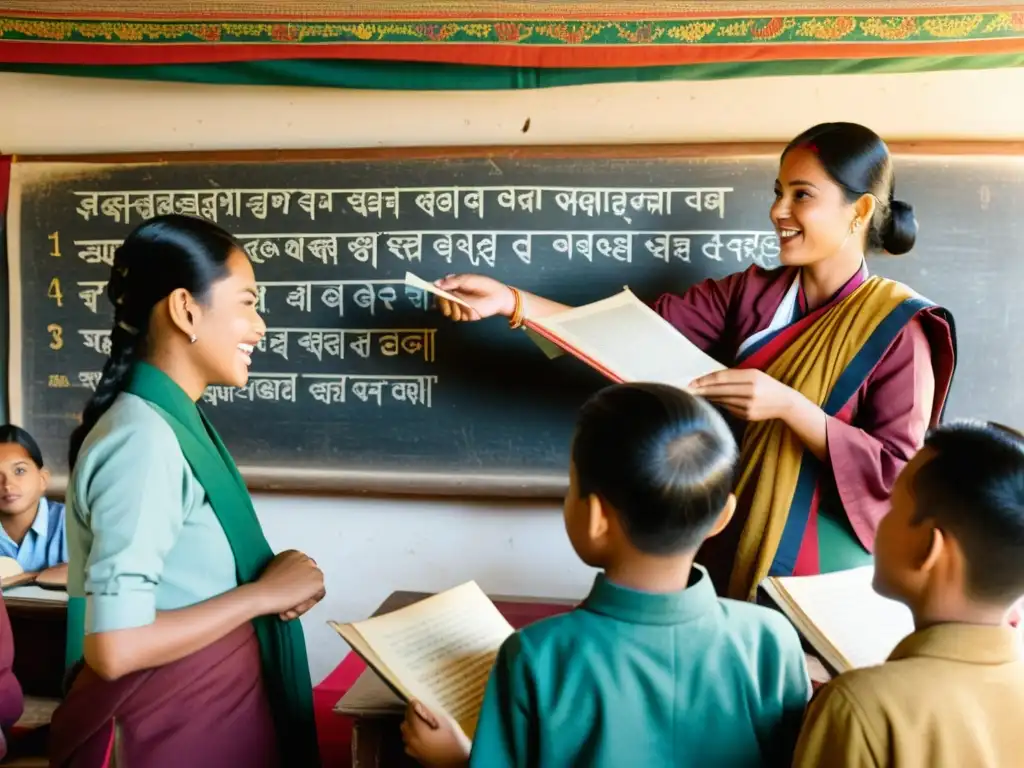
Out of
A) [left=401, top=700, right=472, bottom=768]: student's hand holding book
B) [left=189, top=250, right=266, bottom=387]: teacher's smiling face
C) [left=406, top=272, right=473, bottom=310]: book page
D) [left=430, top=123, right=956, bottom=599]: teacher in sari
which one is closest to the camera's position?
[left=401, top=700, right=472, bottom=768]: student's hand holding book

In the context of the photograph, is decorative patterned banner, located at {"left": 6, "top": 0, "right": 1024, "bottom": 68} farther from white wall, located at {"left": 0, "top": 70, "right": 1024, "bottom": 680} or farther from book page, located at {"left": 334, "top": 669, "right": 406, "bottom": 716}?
book page, located at {"left": 334, "top": 669, "right": 406, "bottom": 716}

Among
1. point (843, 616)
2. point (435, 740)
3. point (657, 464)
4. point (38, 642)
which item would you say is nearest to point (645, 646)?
point (657, 464)

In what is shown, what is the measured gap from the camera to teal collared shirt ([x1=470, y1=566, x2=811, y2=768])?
90cm

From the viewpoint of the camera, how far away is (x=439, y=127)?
7.48 feet

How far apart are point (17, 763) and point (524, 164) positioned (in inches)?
68.9

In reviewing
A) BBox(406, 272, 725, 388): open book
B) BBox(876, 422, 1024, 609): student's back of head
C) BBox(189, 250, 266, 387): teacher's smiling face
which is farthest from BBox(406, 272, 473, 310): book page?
BBox(876, 422, 1024, 609): student's back of head

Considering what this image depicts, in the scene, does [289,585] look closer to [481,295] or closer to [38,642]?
[481,295]

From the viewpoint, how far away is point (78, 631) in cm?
122

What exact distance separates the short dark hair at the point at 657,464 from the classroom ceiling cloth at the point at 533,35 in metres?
1.43

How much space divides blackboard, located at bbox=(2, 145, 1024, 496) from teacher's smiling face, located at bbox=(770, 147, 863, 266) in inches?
21.6

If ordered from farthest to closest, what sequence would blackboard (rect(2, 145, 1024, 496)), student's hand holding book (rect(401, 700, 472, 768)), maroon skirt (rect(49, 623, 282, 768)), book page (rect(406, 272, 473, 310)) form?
1. blackboard (rect(2, 145, 1024, 496))
2. book page (rect(406, 272, 473, 310))
3. maroon skirt (rect(49, 623, 282, 768))
4. student's hand holding book (rect(401, 700, 472, 768))

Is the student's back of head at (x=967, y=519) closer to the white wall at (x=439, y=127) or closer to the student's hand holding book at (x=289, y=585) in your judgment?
the student's hand holding book at (x=289, y=585)

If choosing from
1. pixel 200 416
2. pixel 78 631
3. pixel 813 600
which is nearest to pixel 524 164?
pixel 200 416

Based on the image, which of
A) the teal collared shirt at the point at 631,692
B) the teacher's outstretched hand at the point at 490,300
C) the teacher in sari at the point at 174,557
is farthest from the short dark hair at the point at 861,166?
the teacher in sari at the point at 174,557
